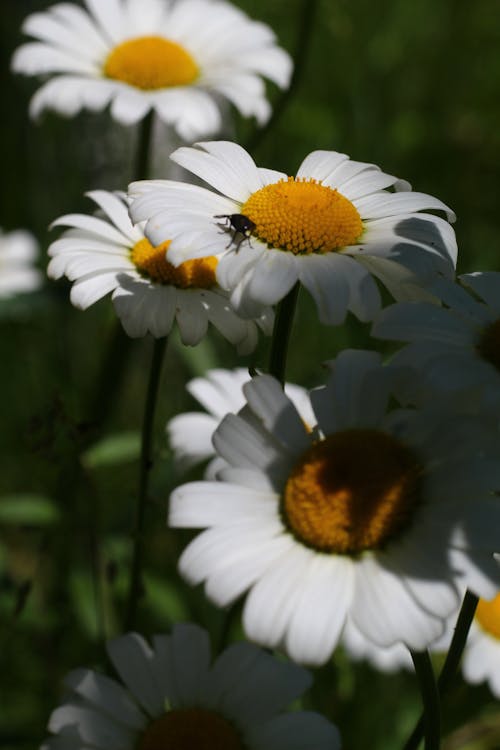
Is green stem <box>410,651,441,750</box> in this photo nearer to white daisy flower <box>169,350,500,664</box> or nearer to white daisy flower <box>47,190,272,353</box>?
white daisy flower <box>169,350,500,664</box>

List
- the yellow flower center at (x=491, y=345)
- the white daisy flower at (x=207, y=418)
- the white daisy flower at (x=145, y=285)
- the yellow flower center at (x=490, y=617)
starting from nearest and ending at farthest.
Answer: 1. the yellow flower center at (x=491, y=345)
2. the white daisy flower at (x=145, y=285)
3. the white daisy flower at (x=207, y=418)
4. the yellow flower center at (x=490, y=617)

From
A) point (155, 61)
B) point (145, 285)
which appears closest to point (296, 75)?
point (155, 61)

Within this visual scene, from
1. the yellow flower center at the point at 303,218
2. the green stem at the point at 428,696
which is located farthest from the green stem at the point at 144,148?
the green stem at the point at 428,696

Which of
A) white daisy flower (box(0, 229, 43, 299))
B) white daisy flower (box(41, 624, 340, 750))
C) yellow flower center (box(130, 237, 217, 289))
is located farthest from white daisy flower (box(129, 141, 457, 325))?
white daisy flower (box(0, 229, 43, 299))

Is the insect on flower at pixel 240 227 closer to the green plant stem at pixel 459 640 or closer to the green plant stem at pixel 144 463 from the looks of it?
the green plant stem at pixel 144 463

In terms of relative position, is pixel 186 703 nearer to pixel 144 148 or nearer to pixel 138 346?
pixel 144 148

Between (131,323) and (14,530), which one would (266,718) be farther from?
(14,530)

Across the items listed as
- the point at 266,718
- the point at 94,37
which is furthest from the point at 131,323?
the point at 94,37

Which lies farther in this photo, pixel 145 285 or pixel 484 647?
pixel 484 647
